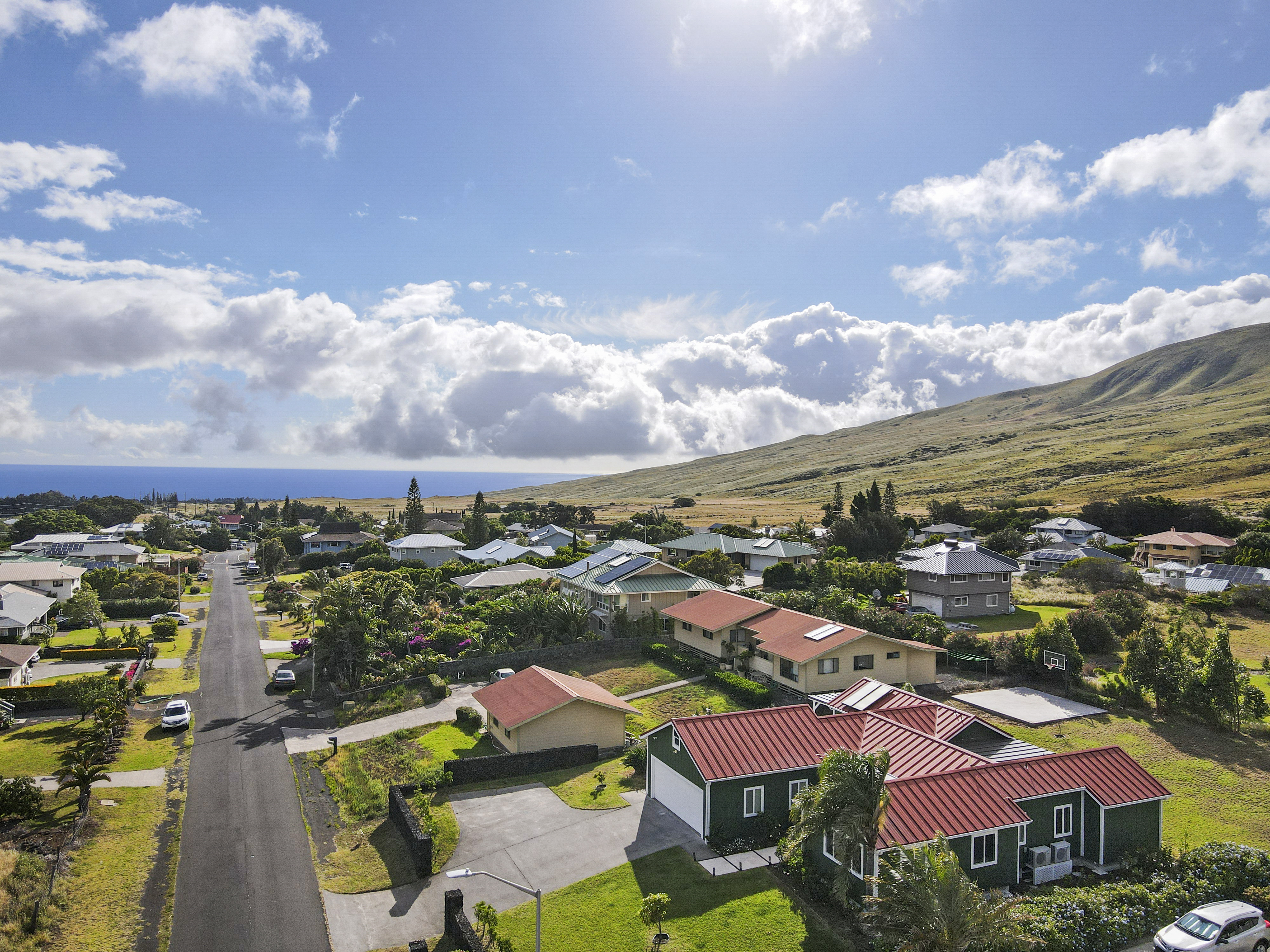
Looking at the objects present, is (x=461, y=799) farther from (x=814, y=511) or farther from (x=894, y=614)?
(x=814, y=511)

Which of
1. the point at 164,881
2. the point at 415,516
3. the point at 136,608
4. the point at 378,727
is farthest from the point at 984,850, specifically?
the point at 415,516

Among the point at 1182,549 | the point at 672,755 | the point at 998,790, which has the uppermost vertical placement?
the point at 1182,549

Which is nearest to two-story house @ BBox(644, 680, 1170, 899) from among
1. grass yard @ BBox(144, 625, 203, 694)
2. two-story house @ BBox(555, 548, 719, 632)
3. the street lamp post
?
the street lamp post

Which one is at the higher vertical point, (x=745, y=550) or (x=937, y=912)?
(x=745, y=550)

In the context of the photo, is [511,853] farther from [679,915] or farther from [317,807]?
[317,807]

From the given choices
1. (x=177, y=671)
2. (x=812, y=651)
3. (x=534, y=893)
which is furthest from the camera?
(x=177, y=671)

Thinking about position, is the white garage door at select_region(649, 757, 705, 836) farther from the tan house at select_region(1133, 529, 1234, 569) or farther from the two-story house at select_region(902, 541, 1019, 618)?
the tan house at select_region(1133, 529, 1234, 569)

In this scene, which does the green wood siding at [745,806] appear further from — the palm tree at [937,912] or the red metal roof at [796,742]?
the palm tree at [937,912]
